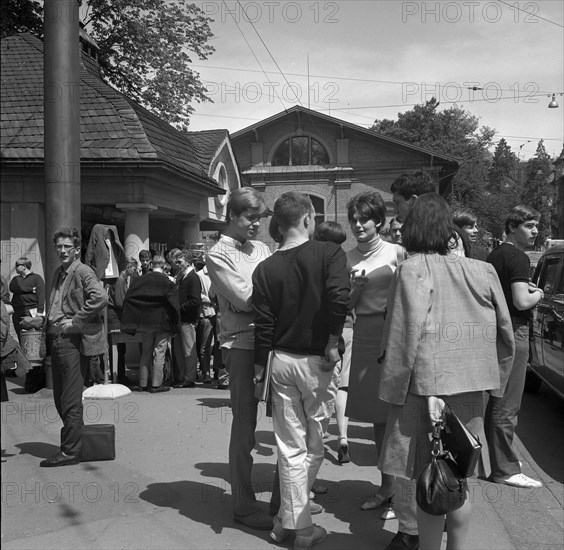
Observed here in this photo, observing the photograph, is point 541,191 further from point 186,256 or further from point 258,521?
point 258,521

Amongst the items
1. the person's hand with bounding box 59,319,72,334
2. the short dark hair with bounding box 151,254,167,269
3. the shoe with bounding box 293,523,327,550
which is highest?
the short dark hair with bounding box 151,254,167,269

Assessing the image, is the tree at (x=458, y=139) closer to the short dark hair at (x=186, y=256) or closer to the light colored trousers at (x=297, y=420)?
the short dark hair at (x=186, y=256)

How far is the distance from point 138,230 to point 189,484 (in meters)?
8.33

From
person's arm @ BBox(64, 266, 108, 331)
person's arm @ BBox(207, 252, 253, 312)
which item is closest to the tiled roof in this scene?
person's arm @ BBox(64, 266, 108, 331)

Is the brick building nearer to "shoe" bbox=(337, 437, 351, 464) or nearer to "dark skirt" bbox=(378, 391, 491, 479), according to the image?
"shoe" bbox=(337, 437, 351, 464)

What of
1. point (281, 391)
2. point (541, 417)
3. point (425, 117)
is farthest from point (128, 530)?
point (425, 117)

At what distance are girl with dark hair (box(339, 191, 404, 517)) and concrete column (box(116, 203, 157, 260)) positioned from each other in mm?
8465

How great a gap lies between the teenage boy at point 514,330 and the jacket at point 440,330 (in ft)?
5.01

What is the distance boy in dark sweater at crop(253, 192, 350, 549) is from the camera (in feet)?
12.3

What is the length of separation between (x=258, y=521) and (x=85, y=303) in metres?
2.38

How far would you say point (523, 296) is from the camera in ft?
15.6

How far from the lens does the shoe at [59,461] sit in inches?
211

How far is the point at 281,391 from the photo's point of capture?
3.80m

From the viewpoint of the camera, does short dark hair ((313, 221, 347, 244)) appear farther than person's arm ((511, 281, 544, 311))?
Yes
